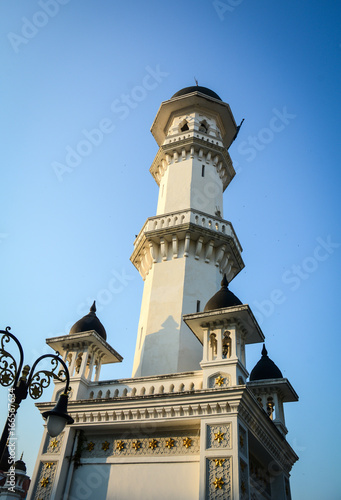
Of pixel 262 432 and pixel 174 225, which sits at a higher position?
pixel 174 225

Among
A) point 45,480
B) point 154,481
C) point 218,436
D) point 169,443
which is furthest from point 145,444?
point 45,480

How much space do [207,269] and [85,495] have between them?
33.3ft

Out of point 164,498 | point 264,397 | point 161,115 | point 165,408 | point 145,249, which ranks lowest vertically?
point 164,498

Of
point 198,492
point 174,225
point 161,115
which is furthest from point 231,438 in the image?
point 161,115

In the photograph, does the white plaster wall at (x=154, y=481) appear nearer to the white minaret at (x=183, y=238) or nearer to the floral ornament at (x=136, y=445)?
the floral ornament at (x=136, y=445)

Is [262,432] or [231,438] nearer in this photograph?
[231,438]

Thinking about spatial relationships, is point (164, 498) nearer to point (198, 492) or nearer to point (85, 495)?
point (198, 492)

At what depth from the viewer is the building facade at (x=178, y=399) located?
40.1 feet

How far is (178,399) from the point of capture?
42.1 feet

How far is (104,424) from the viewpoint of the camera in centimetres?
1378

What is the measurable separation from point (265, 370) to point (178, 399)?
7.04m

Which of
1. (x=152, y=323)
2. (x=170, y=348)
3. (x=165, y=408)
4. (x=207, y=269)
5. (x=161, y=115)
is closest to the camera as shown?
(x=165, y=408)

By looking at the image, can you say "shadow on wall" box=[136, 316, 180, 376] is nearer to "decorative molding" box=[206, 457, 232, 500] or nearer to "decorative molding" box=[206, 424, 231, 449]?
"decorative molding" box=[206, 424, 231, 449]

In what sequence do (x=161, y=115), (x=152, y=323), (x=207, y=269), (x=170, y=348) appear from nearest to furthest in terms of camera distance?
(x=170, y=348), (x=152, y=323), (x=207, y=269), (x=161, y=115)
